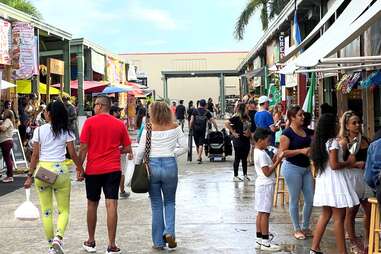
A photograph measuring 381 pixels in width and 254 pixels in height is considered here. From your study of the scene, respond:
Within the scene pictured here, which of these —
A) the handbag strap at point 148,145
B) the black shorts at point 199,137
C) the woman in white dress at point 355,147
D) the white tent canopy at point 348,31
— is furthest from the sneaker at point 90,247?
the black shorts at point 199,137

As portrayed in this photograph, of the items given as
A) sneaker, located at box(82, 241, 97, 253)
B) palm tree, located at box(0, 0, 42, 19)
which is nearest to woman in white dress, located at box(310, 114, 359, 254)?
sneaker, located at box(82, 241, 97, 253)

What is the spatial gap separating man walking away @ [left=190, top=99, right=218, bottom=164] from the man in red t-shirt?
876 cm

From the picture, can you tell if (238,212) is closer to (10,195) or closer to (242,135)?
(242,135)

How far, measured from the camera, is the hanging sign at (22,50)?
15.9 metres

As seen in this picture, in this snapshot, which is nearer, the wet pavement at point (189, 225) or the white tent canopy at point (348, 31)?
the white tent canopy at point (348, 31)

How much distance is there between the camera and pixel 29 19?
1722 centimetres

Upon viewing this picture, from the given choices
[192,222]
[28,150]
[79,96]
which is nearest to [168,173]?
[192,222]

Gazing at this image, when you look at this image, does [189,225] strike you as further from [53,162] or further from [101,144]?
[53,162]

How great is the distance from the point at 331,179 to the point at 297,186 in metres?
1.23

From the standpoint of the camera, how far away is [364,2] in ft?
26.3

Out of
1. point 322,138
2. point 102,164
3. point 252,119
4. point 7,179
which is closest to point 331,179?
point 322,138

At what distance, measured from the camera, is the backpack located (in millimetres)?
15204

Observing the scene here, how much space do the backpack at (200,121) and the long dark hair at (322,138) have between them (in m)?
9.40

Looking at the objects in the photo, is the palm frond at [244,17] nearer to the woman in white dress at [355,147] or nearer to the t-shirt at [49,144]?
the t-shirt at [49,144]
